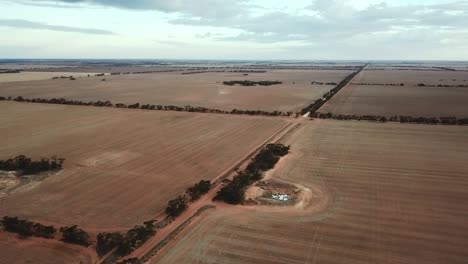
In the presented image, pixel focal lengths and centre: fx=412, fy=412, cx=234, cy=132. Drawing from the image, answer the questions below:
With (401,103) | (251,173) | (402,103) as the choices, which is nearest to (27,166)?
(251,173)


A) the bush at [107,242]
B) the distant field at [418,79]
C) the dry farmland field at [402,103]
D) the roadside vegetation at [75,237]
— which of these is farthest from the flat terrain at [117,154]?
the distant field at [418,79]

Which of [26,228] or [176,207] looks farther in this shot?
[176,207]

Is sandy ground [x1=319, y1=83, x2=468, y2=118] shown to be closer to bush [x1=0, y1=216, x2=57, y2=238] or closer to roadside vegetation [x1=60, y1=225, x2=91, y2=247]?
roadside vegetation [x1=60, y1=225, x2=91, y2=247]

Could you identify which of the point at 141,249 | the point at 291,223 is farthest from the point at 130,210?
the point at 291,223

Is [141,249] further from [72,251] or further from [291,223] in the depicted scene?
[291,223]

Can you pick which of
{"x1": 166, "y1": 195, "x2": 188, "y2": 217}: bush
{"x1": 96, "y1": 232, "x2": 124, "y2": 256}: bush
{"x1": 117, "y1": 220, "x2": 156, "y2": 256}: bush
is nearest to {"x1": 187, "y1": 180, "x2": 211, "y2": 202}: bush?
{"x1": 166, "y1": 195, "x2": 188, "y2": 217}: bush

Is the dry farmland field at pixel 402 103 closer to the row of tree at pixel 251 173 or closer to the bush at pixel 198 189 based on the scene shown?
the row of tree at pixel 251 173

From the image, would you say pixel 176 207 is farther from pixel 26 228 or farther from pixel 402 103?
pixel 402 103
